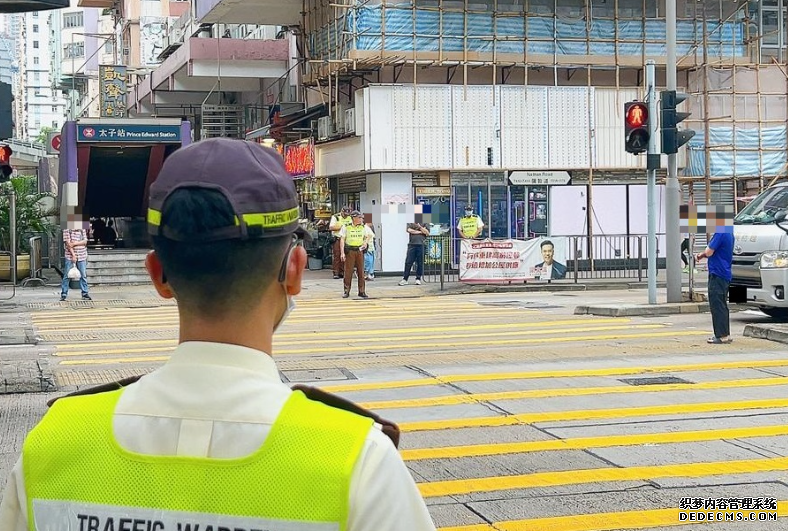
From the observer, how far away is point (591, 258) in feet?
90.2

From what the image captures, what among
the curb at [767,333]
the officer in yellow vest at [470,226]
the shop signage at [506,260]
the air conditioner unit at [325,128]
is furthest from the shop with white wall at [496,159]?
the curb at [767,333]

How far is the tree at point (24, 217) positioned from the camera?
28.3 metres

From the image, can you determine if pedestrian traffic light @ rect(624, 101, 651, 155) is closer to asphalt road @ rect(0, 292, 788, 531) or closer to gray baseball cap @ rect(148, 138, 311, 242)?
asphalt road @ rect(0, 292, 788, 531)

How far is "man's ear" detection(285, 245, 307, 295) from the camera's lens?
221 centimetres

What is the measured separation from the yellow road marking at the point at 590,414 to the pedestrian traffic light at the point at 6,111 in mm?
8177

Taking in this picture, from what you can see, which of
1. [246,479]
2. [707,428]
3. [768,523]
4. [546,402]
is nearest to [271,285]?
[246,479]

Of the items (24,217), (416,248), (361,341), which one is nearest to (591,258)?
(416,248)

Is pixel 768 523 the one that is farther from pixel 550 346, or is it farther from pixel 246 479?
pixel 550 346

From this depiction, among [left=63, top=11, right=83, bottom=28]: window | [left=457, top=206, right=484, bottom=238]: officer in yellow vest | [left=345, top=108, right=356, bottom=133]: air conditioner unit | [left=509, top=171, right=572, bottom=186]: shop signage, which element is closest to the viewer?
[left=457, top=206, right=484, bottom=238]: officer in yellow vest

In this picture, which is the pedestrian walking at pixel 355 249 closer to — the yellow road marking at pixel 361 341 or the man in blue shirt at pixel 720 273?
the yellow road marking at pixel 361 341

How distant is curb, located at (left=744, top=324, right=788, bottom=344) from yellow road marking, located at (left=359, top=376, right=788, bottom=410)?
9.86ft

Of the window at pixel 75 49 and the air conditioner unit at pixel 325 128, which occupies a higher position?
the window at pixel 75 49

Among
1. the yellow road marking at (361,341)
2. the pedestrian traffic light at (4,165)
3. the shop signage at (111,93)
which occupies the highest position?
the shop signage at (111,93)

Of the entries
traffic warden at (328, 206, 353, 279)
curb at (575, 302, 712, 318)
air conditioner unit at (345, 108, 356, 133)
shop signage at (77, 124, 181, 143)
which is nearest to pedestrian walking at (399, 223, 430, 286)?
traffic warden at (328, 206, 353, 279)
